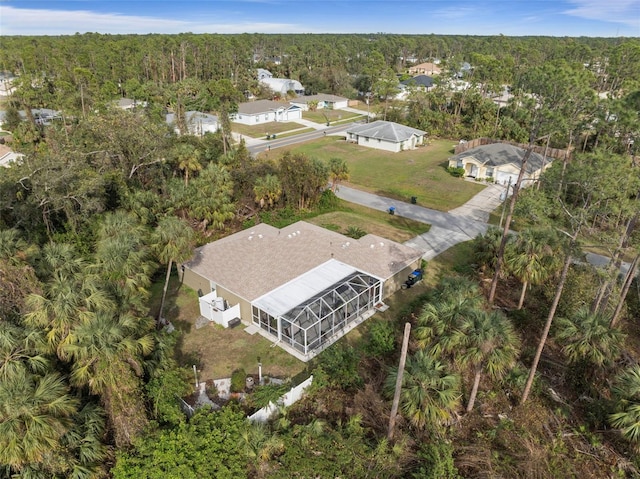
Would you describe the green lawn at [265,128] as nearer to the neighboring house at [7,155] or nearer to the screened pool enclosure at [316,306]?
the neighboring house at [7,155]

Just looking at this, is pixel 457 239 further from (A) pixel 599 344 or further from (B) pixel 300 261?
(A) pixel 599 344

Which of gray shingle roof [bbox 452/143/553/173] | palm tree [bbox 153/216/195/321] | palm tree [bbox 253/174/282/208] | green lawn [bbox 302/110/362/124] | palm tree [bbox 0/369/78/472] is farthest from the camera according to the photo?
green lawn [bbox 302/110/362/124]

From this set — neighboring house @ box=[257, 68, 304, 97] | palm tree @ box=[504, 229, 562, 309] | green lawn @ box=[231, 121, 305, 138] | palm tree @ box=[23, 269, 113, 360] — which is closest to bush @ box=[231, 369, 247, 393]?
palm tree @ box=[23, 269, 113, 360]

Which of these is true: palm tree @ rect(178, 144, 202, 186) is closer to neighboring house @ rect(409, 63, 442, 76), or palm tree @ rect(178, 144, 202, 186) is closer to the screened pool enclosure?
the screened pool enclosure

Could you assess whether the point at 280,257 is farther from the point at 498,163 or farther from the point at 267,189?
the point at 498,163

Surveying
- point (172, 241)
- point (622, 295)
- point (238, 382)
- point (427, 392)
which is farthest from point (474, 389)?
point (172, 241)

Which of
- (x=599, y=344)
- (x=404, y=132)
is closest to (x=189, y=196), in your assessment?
(x=599, y=344)
